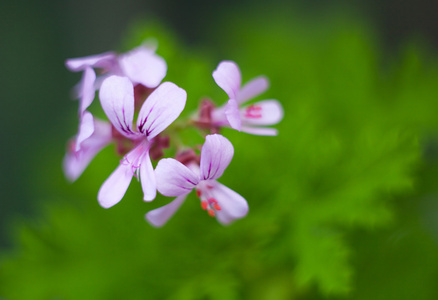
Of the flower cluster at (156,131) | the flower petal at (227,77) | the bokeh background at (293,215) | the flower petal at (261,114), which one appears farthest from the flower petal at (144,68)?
the bokeh background at (293,215)

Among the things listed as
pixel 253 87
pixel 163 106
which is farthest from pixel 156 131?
pixel 253 87

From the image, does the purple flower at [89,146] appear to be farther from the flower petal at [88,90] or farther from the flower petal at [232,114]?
the flower petal at [232,114]

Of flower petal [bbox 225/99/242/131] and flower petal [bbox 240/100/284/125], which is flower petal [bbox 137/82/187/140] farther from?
flower petal [bbox 240/100/284/125]

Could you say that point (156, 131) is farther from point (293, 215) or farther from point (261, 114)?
point (293, 215)

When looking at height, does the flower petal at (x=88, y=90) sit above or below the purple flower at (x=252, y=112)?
below

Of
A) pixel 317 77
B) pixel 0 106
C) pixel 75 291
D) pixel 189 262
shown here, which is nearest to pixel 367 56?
pixel 317 77

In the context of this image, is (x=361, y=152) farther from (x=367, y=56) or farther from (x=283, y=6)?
(x=283, y=6)
